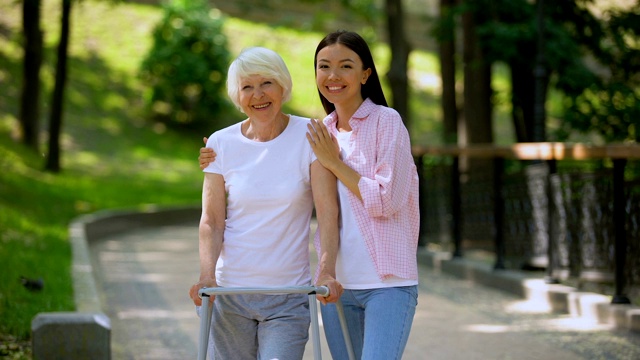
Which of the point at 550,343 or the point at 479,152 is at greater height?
the point at 479,152

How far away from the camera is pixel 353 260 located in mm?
4582

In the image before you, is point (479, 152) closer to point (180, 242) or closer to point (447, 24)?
point (447, 24)

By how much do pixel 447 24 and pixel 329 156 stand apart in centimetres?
1262

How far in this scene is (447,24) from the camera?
55.2 feet

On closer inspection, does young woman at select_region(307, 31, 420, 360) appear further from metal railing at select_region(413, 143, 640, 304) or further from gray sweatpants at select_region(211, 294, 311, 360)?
metal railing at select_region(413, 143, 640, 304)

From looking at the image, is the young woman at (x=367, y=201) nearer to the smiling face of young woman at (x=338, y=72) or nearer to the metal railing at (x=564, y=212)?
the smiling face of young woman at (x=338, y=72)

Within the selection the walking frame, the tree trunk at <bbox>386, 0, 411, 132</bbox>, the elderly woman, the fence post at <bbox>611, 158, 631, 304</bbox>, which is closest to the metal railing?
the fence post at <bbox>611, 158, 631, 304</bbox>

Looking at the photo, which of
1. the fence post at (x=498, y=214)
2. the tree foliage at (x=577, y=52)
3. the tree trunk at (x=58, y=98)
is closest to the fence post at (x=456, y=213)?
the fence post at (x=498, y=214)

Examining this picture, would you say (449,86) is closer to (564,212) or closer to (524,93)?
(524,93)

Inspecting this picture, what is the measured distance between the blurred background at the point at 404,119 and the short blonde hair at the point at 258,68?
3.39 meters

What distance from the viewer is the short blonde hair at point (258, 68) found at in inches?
180

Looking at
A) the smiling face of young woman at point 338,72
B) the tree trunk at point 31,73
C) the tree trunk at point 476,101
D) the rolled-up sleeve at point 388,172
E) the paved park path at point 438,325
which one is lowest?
the paved park path at point 438,325

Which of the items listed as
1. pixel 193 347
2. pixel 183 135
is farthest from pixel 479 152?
pixel 183 135

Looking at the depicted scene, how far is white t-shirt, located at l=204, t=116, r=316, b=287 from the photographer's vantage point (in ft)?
14.9
